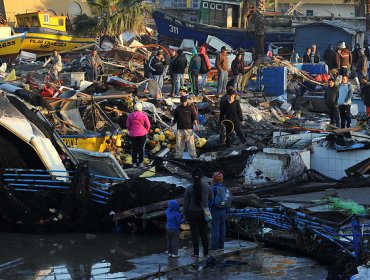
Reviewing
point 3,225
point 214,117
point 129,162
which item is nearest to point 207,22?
point 214,117

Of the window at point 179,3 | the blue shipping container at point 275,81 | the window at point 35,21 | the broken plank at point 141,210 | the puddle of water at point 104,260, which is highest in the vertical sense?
the window at point 179,3

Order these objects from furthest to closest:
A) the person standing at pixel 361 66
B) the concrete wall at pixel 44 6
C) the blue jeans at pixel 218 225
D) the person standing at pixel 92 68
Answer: the concrete wall at pixel 44 6 → the person standing at pixel 361 66 → the person standing at pixel 92 68 → the blue jeans at pixel 218 225

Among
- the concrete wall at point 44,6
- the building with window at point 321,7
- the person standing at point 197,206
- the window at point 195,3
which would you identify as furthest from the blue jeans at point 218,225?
the window at point 195,3

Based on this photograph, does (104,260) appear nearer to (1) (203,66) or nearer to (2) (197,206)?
(2) (197,206)

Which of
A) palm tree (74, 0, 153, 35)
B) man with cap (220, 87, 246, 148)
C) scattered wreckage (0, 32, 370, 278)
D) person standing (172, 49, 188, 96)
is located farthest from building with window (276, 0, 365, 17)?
man with cap (220, 87, 246, 148)

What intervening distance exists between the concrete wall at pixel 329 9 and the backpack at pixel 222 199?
5241 centimetres

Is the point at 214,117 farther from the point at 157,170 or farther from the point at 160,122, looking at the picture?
the point at 157,170

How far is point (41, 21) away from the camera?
1730 inches

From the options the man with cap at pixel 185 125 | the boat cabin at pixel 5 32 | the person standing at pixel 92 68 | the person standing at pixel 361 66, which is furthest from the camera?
the boat cabin at pixel 5 32

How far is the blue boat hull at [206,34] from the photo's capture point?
41.5 m

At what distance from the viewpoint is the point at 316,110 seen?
962 inches

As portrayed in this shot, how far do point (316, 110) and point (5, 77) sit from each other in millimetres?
9963

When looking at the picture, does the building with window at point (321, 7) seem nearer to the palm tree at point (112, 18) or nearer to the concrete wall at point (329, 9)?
the concrete wall at point (329, 9)

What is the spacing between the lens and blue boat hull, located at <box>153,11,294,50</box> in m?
41.5
